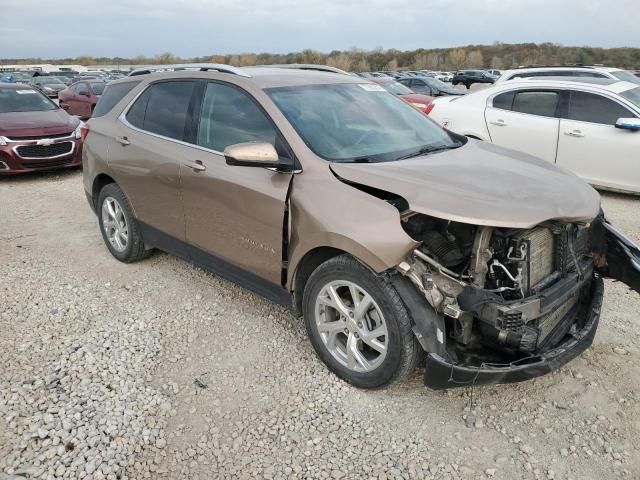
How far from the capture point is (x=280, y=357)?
343 cm

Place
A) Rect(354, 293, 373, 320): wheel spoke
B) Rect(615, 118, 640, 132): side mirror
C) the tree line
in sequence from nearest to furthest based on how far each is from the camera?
Rect(354, 293, 373, 320): wheel spoke
Rect(615, 118, 640, 132): side mirror
the tree line

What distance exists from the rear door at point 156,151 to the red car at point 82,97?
44.4ft

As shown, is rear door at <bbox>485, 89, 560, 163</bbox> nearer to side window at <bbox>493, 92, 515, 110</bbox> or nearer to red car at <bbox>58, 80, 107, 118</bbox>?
side window at <bbox>493, 92, 515, 110</bbox>

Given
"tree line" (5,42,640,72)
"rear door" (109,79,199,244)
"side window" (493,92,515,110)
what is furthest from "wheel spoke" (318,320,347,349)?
"tree line" (5,42,640,72)

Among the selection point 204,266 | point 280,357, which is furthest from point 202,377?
point 204,266

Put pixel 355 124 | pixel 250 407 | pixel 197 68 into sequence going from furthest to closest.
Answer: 1. pixel 197 68
2. pixel 355 124
3. pixel 250 407

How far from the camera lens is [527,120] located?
7.44 meters

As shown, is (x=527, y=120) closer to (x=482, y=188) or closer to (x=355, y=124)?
(x=355, y=124)

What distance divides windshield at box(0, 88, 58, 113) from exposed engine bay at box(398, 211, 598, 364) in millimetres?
9097

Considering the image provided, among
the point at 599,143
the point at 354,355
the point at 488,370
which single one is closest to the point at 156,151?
the point at 354,355

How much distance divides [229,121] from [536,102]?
5532 mm

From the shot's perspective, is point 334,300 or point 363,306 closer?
point 363,306

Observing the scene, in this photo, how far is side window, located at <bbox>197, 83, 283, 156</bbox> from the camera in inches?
133

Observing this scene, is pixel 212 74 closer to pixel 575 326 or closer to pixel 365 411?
pixel 365 411
